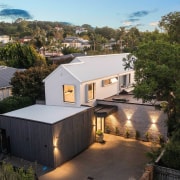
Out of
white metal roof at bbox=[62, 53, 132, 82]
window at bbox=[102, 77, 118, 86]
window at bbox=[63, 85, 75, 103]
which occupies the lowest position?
window at bbox=[63, 85, 75, 103]

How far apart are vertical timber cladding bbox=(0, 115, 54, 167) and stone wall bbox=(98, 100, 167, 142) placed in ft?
21.7

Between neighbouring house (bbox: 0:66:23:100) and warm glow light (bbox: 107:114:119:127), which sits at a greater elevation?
neighbouring house (bbox: 0:66:23:100)

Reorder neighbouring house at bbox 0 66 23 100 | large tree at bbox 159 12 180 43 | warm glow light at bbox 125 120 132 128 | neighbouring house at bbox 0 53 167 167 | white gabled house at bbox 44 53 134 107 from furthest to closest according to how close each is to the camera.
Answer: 1. neighbouring house at bbox 0 66 23 100
2. white gabled house at bbox 44 53 134 107
3. warm glow light at bbox 125 120 132 128
4. large tree at bbox 159 12 180 43
5. neighbouring house at bbox 0 53 167 167

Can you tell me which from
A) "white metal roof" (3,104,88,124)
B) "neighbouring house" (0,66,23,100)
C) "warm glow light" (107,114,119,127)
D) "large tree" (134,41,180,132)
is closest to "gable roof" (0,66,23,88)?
"neighbouring house" (0,66,23,100)

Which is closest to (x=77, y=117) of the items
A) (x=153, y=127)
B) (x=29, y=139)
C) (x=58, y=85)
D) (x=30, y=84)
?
(x=29, y=139)

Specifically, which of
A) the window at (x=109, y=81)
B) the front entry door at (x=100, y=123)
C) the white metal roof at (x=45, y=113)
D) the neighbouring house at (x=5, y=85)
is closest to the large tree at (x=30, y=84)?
the neighbouring house at (x=5, y=85)

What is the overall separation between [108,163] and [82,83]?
6.59 meters

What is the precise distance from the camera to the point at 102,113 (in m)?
17.8

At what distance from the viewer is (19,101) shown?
21516 mm

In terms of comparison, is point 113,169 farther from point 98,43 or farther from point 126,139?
point 98,43

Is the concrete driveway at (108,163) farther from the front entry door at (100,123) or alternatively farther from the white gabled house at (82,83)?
the white gabled house at (82,83)

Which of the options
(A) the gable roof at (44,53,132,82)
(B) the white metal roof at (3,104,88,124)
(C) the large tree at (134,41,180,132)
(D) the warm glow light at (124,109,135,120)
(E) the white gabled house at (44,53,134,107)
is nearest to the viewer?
(C) the large tree at (134,41,180,132)

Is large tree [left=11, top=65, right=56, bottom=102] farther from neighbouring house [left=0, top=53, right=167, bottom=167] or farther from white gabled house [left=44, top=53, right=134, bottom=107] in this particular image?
neighbouring house [left=0, top=53, right=167, bottom=167]

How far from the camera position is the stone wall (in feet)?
58.3
